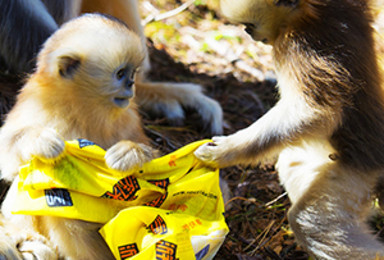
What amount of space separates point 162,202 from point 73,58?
860 millimetres

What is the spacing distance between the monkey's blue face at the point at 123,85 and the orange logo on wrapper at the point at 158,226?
2.09 feet

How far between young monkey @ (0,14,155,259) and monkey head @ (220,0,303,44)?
0.62 m

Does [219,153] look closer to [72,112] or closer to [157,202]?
[157,202]

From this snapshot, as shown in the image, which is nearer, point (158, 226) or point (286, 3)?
point (158, 226)

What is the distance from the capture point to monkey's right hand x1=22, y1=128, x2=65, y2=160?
2.35m

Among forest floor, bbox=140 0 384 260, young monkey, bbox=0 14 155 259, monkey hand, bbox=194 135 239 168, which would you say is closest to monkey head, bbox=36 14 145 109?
young monkey, bbox=0 14 155 259

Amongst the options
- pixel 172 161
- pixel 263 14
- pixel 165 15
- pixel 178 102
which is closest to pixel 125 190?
pixel 172 161

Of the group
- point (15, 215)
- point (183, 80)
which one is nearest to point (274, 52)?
Result: point (15, 215)

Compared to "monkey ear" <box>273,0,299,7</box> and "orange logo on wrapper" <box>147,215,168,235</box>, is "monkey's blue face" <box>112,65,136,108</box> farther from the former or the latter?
"monkey ear" <box>273,0,299,7</box>

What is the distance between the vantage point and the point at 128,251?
236 cm

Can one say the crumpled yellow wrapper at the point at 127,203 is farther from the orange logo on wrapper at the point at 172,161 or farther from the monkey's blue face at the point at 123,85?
the monkey's blue face at the point at 123,85

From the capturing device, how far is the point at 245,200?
343 cm

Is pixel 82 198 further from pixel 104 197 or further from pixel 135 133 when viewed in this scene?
pixel 135 133

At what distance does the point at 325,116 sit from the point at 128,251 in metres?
1.26
